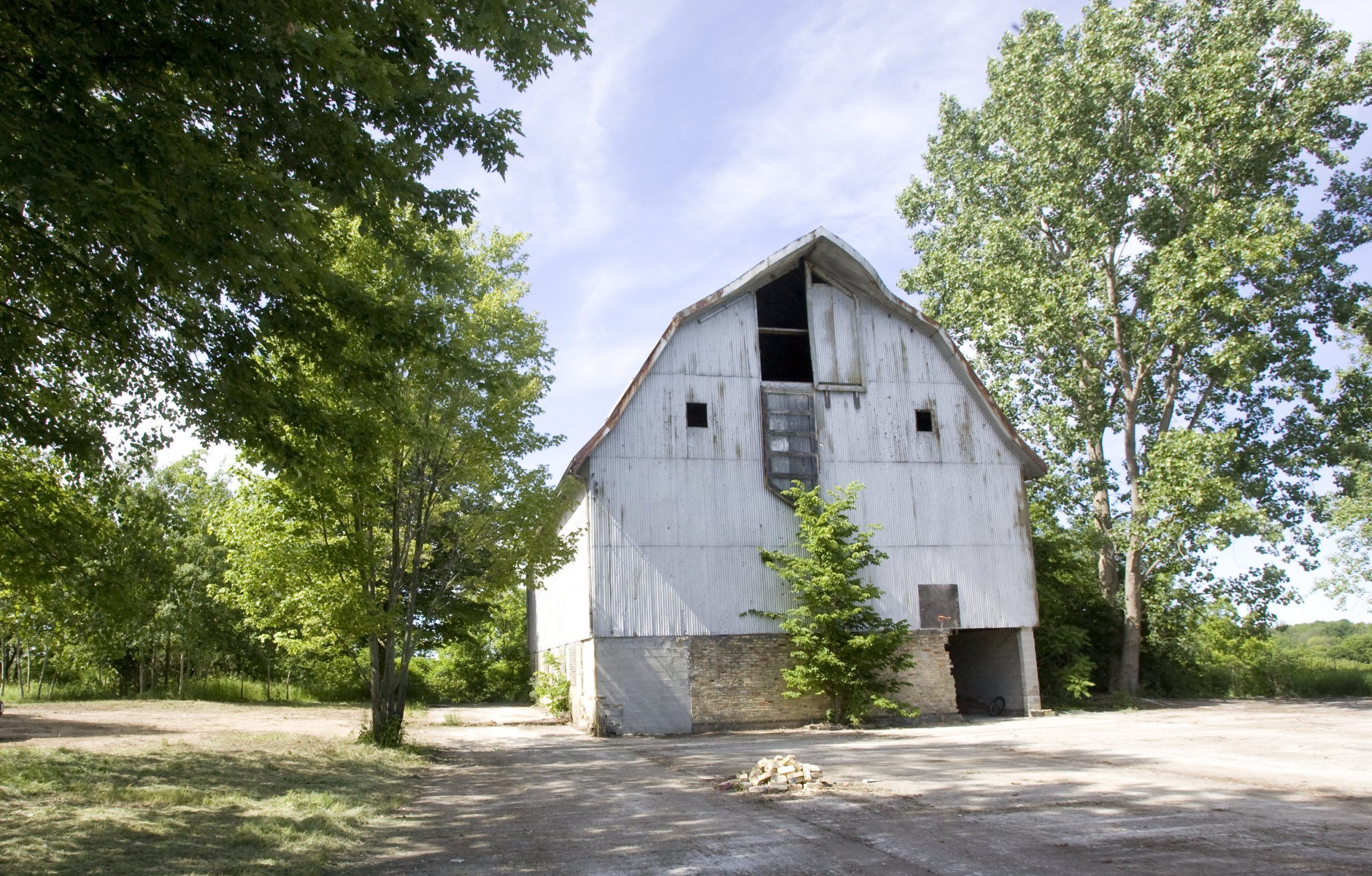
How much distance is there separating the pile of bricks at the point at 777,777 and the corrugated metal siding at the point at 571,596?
6177 millimetres

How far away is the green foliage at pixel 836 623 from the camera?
61.5 ft

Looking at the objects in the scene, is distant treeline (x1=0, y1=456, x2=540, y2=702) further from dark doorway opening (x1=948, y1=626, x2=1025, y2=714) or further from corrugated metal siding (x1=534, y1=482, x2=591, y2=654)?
dark doorway opening (x1=948, y1=626, x2=1025, y2=714)

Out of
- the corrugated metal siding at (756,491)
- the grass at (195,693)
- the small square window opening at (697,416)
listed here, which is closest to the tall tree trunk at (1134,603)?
the corrugated metal siding at (756,491)

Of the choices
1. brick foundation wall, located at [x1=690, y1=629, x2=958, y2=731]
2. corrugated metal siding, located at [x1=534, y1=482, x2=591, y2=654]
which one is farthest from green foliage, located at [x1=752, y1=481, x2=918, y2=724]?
corrugated metal siding, located at [x1=534, y1=482, x2=591, y2=654]

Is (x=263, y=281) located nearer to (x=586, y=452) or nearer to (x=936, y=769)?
(x=936, y=769)

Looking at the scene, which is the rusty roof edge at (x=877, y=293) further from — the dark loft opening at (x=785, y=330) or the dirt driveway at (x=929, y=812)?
the dirt driveway at (x=929, y=812)

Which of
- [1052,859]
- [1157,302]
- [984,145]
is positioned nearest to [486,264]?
[1052,859]

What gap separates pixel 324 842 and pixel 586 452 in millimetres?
12204

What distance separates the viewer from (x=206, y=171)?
6117 millimetres

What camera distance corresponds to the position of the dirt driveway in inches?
244

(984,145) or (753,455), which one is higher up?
(984,145)

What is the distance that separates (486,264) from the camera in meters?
16.3

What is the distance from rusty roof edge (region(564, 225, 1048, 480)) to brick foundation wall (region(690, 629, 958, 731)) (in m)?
4.78

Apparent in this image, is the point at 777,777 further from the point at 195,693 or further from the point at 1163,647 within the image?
the point at 195,693
